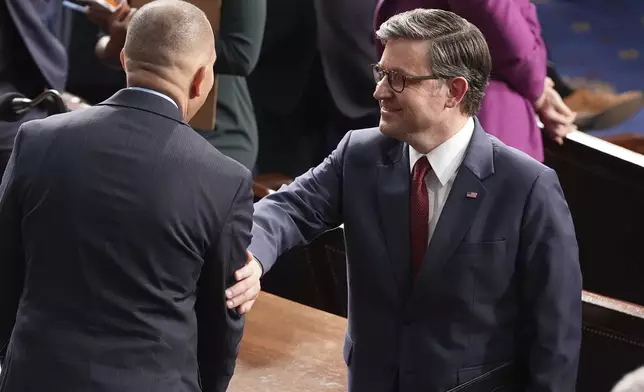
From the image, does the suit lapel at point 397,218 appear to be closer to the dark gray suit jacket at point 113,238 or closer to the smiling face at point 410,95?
the smiling face at point 410,95

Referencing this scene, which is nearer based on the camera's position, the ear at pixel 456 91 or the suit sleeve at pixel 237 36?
the ear at pixel 456 91

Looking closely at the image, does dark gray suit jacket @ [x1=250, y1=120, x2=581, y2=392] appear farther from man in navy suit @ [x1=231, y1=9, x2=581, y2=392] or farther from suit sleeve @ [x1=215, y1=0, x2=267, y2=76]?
suit sleeve @ [x1=215, y1=0, x2=267, y2=76]

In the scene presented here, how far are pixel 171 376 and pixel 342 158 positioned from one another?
65 centimetres

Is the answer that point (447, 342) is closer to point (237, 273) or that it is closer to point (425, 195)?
point (425, 195)

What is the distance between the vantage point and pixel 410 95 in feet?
6.16

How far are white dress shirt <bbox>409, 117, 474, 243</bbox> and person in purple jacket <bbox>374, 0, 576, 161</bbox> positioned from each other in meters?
0.63

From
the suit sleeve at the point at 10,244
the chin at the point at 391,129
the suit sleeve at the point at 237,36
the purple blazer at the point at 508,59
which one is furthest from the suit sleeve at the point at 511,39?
the suit sleeve at the point at 10,244

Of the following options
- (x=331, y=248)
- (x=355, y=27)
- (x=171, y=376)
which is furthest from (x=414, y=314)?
(x=355, y=27)

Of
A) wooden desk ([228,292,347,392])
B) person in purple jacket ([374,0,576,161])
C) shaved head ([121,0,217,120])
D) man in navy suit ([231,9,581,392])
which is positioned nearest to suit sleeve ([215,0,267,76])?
person in purple jacket ([374,0,576,161])

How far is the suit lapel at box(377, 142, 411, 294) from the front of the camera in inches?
75.4

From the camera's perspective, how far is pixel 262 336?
250cm

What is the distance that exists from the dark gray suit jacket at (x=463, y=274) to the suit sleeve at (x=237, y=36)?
1.10m

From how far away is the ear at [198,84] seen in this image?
1.63 metres

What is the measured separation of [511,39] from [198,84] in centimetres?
112
